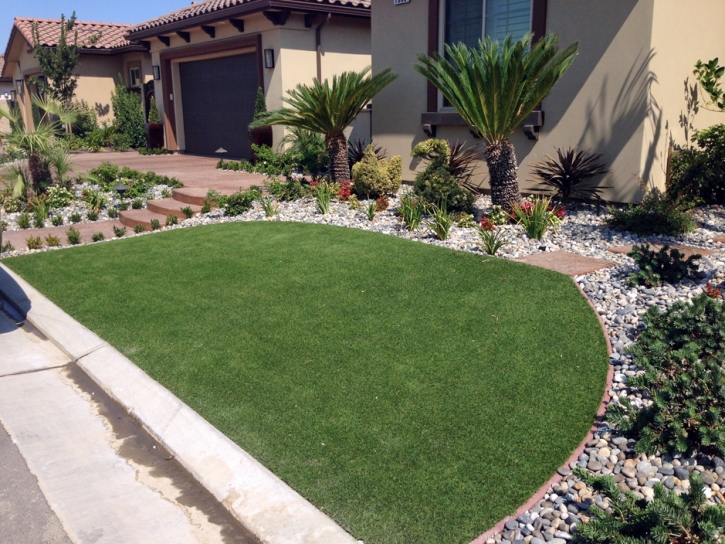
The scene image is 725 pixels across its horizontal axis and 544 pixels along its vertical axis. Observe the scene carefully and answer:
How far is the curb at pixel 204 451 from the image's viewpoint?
11.5ft

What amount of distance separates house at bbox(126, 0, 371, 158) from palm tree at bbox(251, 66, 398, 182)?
3.11 meters

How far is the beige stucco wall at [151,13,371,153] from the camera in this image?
50.8 feet

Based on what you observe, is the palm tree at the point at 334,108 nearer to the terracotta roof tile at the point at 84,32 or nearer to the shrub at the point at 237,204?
the shrub at the point at 237,204

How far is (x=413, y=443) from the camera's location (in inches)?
162

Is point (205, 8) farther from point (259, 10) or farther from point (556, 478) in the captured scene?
point (556, 478)

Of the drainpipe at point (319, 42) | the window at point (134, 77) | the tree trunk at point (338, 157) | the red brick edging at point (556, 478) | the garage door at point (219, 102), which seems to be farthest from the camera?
the window at point (134, 77)

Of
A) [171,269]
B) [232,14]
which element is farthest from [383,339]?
[232,14]

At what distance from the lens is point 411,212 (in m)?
8.90

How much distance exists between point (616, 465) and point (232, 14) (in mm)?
14652

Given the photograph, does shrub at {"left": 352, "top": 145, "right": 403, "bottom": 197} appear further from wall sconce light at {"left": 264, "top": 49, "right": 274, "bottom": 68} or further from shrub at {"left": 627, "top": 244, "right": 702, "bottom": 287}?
wall sconce light at {"left": 264, "top": 49, "right": 274, "bottom": 68}

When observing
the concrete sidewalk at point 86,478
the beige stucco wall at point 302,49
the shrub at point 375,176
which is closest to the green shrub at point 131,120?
the beige stucco wall at point 302,49

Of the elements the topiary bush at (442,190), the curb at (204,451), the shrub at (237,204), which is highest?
the topiary bush at (442,190)

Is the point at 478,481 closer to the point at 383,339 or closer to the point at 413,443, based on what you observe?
the point at 413,443

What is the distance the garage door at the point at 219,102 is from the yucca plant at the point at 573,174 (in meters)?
9.63
